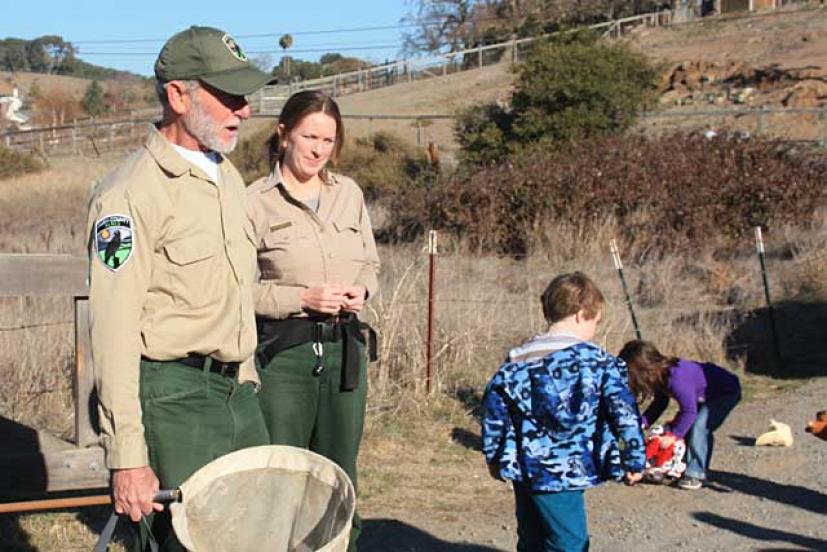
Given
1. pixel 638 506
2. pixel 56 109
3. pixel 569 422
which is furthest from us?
pixel 56 109

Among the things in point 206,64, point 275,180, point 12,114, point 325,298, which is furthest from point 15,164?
point 206,64

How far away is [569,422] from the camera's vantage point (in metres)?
4.27

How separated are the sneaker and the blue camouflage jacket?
270 centimetres

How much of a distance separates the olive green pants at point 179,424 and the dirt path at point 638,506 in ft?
8.16

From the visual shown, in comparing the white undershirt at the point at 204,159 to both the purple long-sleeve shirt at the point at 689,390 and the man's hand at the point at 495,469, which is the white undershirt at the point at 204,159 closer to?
the man's hand at the point at 495,469

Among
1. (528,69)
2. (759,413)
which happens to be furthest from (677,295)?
(528,69)

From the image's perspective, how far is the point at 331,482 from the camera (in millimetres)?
3436

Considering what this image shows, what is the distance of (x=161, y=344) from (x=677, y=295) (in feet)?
32.8

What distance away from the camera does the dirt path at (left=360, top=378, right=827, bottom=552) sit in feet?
19.7

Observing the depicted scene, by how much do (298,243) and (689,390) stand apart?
307 centimetres

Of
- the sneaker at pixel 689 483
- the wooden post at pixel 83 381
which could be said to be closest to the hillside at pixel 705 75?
the sneaker at pixel 689 483

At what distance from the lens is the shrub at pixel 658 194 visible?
16953 mm

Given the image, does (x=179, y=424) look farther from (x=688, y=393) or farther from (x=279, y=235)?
(x=688, y=393)

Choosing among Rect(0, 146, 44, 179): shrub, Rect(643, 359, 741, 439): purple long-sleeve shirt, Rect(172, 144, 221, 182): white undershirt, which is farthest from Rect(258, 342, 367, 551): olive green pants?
Rect(0, 146, 44, 179): shrub
